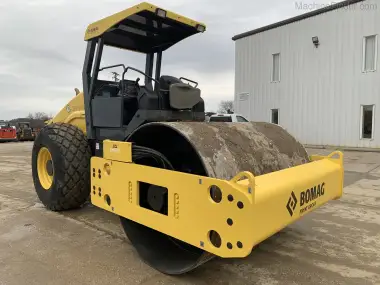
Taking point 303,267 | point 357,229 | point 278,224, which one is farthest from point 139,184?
point 357,229

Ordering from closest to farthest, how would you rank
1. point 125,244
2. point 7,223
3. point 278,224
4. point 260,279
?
point 278,224
point 260,279
point 125,244
point 7,223

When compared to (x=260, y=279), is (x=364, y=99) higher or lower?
higher

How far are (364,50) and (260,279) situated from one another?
13.1 metres

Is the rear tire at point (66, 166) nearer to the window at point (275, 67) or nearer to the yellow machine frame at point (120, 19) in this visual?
the yellow machine frame at point (120, 19)

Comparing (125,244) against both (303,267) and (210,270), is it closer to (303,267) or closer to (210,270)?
(210,270)

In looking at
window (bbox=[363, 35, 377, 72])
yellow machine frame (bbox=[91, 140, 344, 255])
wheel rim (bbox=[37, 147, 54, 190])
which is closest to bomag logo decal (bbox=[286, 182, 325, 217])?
yellow machine frame (bbox=[91, 140, 344, 255])

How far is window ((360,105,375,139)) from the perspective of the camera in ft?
42.5

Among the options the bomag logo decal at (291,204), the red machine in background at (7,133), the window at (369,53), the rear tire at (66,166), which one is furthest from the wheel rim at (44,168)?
the red machine in background at (7,133)

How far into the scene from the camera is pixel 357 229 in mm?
3799

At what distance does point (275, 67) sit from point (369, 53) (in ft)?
13.7

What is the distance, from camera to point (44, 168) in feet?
15.5

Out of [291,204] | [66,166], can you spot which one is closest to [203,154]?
[291,204]

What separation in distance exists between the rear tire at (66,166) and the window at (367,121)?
39.5ft

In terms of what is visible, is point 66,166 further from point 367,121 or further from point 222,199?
point 367,121
